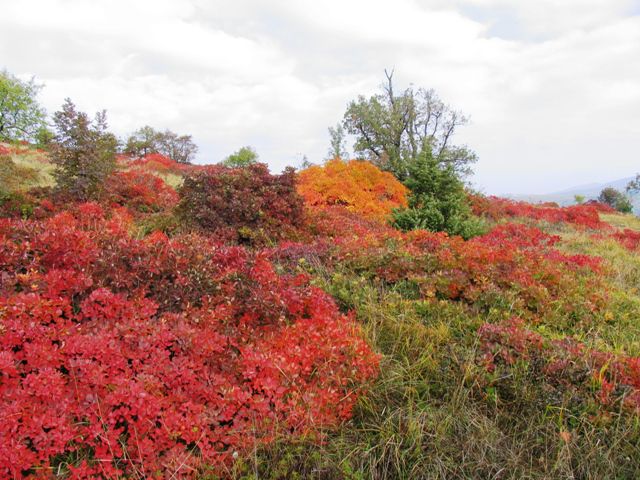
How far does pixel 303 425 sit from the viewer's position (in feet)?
7.72

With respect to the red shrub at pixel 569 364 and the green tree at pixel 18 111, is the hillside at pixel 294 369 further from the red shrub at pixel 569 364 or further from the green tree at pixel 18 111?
the green tree at pixel 18 111

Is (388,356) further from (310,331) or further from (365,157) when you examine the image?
(365,157)

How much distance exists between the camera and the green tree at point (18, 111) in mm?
14938

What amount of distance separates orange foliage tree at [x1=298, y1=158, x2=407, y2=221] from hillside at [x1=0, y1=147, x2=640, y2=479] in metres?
7.32

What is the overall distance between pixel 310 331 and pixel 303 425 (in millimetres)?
789

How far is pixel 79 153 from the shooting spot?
749cm

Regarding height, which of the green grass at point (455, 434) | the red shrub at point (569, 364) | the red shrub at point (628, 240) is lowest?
the green grass at point (455, 434)

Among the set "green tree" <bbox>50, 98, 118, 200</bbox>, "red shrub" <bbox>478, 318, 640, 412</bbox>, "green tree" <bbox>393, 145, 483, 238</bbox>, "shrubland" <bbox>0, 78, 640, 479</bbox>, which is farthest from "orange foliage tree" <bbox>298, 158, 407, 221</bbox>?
"red shrub" <bbox>478, 318, 640, 412</bbox>

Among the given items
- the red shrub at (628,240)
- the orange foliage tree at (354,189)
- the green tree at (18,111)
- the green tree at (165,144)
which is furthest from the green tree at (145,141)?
the red shrub at (628,240)

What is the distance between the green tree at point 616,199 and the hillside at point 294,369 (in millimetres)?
27516

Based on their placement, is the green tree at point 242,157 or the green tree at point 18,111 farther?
the green tree at point 242,157

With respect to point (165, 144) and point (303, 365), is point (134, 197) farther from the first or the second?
point (165, 144)

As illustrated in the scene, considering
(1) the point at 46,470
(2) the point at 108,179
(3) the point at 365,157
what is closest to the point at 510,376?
(1) the point at 46,470

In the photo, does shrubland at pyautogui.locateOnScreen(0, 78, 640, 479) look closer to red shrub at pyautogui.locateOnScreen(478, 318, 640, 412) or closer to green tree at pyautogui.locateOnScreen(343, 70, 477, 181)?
red shrub at pyautogui.locateOnScreen(478, 318, 640, 412)
